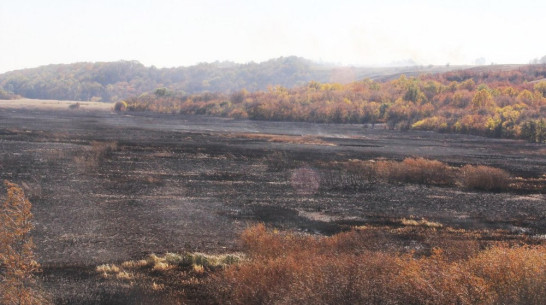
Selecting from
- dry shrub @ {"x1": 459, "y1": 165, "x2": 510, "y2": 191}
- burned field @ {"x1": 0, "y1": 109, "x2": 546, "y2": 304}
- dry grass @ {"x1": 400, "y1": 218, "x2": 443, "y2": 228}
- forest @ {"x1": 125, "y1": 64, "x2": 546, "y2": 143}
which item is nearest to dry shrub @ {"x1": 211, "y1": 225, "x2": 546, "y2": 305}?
burned field @ {"x1": 0, "y1": 109, "x2": 546, "y2": 304}

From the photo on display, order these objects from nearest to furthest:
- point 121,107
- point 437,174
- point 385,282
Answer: point 385,282, point 437,174, point 121,107

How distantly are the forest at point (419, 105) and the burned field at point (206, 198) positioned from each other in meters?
31.5

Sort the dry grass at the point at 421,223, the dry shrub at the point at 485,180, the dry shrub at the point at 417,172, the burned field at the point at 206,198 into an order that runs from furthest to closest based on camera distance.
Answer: the dry shrub at the point at 417,172, the dry shrub at the point at 485,180, the dry grass at the point at 421,223, the burned field at the point at 206,198

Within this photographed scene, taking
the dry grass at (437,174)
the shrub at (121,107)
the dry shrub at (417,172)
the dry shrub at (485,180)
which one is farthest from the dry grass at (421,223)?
the shrub at (121,107)

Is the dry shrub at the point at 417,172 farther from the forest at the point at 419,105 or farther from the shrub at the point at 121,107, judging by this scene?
the shrub at the point at 121,107

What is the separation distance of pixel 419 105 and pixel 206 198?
9487 centimetres

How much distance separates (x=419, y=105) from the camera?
116 m

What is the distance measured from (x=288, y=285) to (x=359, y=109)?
105 meters

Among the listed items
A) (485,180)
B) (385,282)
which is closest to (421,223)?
(485,180)

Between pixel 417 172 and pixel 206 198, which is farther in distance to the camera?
pixel 417 172

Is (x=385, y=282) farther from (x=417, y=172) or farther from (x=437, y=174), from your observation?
(x=437, y=174)

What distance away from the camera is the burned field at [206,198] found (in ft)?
71.3

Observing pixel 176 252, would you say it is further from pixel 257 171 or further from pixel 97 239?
pixel 257 171

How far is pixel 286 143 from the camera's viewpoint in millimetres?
65875
